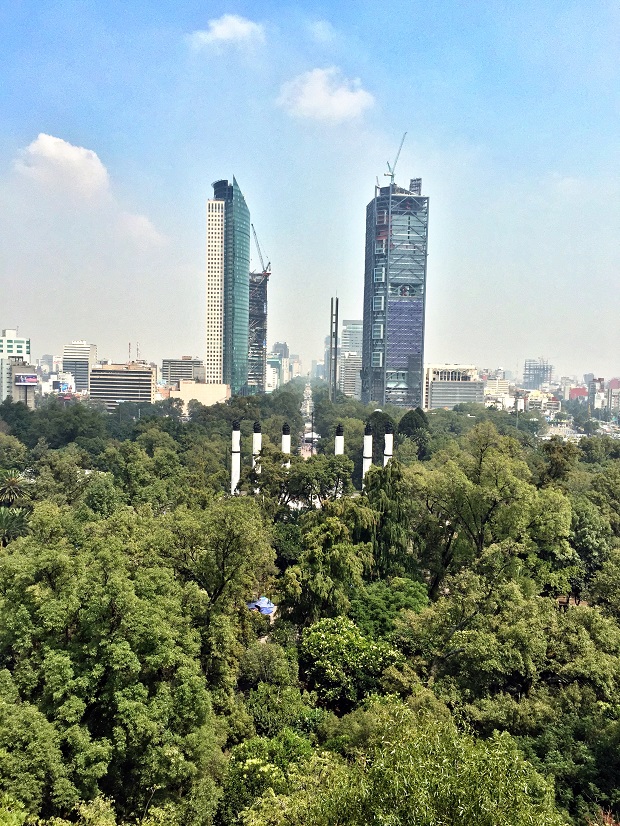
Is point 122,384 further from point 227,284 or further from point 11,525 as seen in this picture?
point 11,525

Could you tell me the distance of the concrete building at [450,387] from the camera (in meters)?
123

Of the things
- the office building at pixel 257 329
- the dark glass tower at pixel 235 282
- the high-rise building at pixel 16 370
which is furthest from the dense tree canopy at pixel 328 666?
the office building at pixel 257 329

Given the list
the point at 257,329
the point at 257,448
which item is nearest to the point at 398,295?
the point at 257,329

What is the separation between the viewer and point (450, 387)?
12369 cm

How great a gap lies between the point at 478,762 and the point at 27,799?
7.20 metres

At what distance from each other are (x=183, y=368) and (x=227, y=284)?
27969 mm

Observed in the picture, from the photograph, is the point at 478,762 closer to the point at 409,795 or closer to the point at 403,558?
the point at 409,795

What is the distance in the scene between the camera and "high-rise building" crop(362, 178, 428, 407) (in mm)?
113375

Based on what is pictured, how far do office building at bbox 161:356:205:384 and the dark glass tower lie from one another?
46.4 ft

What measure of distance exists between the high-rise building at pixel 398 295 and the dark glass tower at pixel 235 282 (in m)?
25.2

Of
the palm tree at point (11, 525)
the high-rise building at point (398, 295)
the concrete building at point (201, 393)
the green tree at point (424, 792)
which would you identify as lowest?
the palm tree at point (11, 525)

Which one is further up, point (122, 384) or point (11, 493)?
point (122, 384)

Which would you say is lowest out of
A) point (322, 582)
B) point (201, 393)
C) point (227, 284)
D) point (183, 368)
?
point (322, 582)

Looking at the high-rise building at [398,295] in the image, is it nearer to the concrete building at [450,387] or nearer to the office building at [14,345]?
the concrete building at [450,387]
